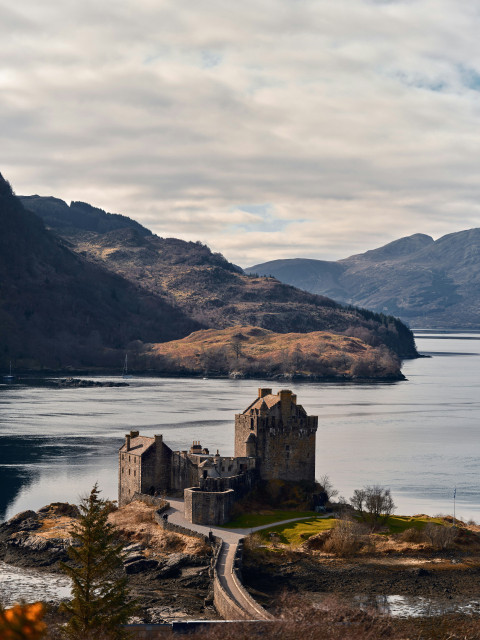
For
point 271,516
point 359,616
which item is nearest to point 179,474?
point 271,516

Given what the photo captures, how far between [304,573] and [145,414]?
123 meters

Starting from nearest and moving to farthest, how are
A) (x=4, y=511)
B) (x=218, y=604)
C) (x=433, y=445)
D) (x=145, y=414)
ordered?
1. (x=218, y=604)
2. (x=4, y=511)
3. (x=433, y=445)
4. (x=145, y=414)

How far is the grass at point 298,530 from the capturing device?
78375mm

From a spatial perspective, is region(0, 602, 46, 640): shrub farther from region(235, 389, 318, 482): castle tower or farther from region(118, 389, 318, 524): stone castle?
region(235, 389, 318, 482): castle tower

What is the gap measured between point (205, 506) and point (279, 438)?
547 inches

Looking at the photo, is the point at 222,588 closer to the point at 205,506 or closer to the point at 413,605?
the point at 413,605

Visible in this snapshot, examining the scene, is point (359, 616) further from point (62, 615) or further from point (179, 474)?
point (179, 474)

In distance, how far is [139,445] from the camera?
94188 millimetres

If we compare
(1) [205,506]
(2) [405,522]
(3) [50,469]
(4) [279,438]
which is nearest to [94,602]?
(1) [205,506]

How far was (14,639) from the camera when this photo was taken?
17.5m

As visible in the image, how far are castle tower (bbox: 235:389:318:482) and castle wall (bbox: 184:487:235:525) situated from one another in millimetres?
9879

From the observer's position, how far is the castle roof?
302ft

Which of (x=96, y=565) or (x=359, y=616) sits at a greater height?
(x=96, y=565)

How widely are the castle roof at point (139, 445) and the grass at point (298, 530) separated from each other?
1739 cm
